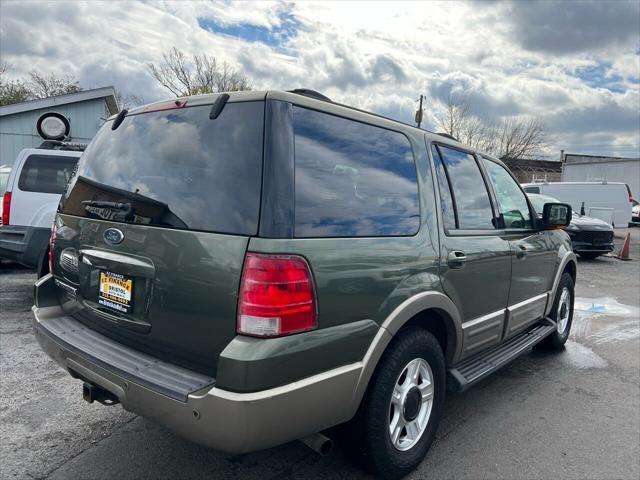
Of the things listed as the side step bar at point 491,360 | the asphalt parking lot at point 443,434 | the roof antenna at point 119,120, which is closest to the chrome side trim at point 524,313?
the side step bar at point 491,360

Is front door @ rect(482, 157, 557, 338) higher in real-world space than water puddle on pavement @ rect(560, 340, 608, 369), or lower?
higher

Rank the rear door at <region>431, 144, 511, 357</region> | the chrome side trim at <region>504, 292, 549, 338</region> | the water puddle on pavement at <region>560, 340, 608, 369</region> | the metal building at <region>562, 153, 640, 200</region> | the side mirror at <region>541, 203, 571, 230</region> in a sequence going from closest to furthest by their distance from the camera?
the rear door at <region>431, 144, 511, 357</region>
the chrome side trim at <region>504, 292, 549, 338</region>
the side mirror at <region>541, 203, 571, 230</region>
the water puddle on pavement at <region>560, 340, 608, 369</region>
the metal building at <region>562, 153, 640, 200</region>

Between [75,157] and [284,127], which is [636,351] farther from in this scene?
[75,157]

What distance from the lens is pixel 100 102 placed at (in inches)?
608

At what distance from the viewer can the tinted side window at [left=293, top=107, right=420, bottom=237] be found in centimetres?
206

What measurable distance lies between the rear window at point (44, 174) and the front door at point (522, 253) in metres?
5.40

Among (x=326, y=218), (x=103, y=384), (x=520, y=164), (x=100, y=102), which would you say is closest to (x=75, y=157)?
(x=103, y=384)

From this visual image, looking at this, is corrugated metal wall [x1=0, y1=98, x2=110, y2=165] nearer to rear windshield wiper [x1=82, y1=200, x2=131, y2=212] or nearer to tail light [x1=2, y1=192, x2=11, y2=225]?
tail light [x1=2, y1=192, x2=11, y2=225]

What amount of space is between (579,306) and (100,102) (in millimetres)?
15018

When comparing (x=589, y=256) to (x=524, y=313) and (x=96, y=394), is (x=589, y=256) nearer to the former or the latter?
(x=524, y=313)

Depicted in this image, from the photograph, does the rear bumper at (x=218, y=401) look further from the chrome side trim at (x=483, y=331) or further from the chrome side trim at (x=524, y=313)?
the chrome side trim at (x=524, y=313)

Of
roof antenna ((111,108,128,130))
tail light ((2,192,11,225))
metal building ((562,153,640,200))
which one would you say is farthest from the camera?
metal building ((562,153,640,200))

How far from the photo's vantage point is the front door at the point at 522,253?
3598 millimetres

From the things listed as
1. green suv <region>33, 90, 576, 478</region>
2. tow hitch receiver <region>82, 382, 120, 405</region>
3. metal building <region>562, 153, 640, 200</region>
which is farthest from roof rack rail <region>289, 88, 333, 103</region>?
metal building <region>562, 153, 640, 200</region>
